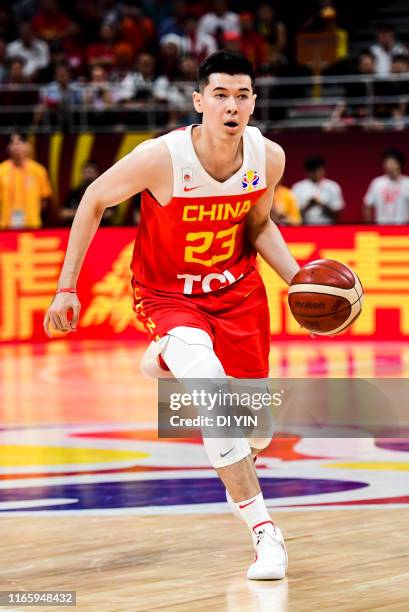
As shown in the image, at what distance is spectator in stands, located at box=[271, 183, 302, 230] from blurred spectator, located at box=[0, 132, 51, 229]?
8.41 feet

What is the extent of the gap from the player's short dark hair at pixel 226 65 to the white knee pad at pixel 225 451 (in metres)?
1.45

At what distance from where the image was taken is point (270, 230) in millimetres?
5844

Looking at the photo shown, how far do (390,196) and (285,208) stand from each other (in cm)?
115

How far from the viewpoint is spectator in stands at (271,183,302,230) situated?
1373cm

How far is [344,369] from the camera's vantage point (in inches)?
441

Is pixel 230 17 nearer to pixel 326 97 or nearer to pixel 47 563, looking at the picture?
pixel 326 97

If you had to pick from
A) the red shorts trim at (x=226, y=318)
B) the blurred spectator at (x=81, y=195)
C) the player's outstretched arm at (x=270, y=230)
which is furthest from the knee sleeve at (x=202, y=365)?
the blurred spectator at (x=81, y=195)

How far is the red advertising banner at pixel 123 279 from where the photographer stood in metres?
13.0

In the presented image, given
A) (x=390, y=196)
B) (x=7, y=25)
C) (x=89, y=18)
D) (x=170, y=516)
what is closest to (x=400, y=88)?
(x=390, y=196)

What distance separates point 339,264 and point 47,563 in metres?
1.75

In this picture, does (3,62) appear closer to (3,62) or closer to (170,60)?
(3,62)

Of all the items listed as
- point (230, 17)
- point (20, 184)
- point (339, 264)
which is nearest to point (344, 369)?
point (20, 184)

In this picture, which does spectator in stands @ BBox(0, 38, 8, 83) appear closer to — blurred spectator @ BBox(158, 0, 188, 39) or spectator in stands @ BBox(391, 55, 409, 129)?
blurred spectator @ BBox(158, 0, 188, 39)

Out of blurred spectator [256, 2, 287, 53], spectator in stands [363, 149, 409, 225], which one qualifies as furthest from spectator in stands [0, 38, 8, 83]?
spectator in stands [363, 149, 409, 225]
